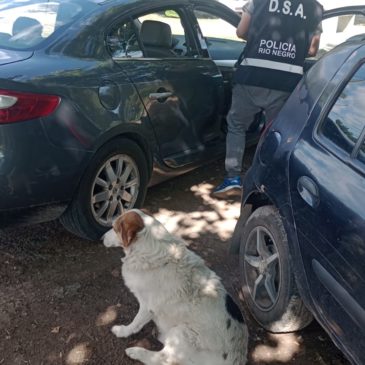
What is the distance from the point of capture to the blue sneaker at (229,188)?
4.80 meters

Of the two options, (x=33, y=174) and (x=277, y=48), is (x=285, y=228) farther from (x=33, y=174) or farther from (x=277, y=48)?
(x=277, y=48)

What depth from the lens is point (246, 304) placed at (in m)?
3.28

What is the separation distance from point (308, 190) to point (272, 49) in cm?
214

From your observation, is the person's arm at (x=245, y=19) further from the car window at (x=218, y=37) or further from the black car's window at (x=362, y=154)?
the black car's window at (x=362, y=154)

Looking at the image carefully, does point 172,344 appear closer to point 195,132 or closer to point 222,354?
point 222,354

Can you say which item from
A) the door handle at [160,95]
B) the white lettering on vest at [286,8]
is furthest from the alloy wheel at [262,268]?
the white lettering on vest at [286,8]

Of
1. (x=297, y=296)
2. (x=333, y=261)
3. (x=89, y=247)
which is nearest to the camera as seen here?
(x=333, y=261)

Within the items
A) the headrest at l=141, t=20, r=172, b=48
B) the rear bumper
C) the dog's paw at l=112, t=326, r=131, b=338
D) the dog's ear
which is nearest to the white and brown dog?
the dog's ear

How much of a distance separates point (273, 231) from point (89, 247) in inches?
62.2

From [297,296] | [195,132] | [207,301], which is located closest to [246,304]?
[297,296]

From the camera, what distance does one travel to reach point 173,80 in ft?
13.3

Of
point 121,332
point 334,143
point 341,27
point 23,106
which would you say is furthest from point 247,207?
point 341,27

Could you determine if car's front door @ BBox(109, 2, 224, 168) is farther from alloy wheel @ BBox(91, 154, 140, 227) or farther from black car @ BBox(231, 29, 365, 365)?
black car @ BBox(231, 29, 365, 365)

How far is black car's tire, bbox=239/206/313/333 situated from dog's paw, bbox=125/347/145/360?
0.83m
